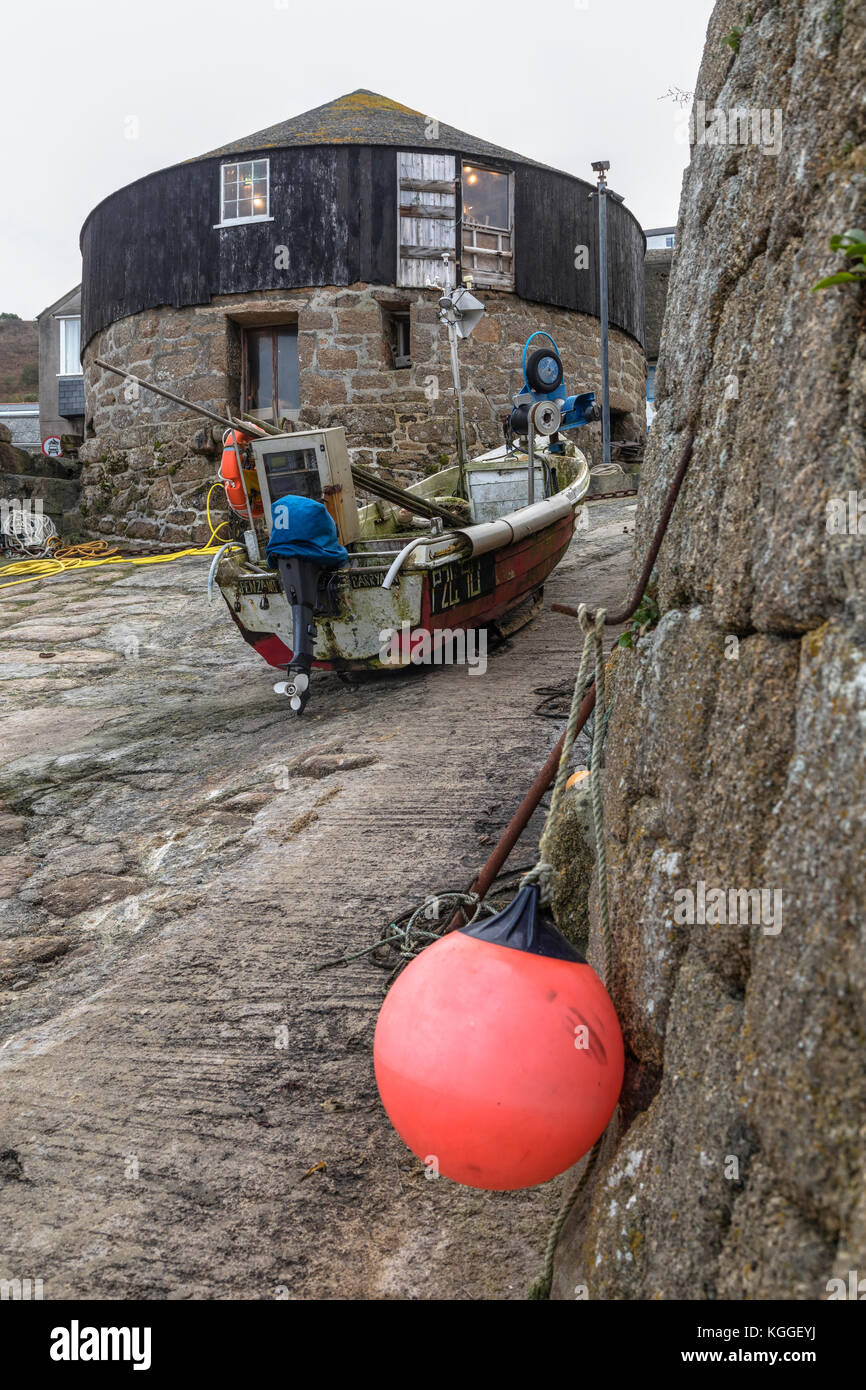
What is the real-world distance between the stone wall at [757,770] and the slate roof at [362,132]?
13.9m

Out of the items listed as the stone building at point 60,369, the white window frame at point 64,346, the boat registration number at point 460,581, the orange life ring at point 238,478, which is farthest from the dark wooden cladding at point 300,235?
the white window frame at point 64,346

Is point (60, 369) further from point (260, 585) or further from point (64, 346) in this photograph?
point (260, 585)

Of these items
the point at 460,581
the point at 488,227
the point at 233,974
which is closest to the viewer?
the point at 233,974

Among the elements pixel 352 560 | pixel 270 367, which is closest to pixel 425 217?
pixel 270 367

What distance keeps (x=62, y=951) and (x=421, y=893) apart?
4.90 feet

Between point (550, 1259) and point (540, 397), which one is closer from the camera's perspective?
point (550, 1259)

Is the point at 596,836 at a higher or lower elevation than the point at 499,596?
lower

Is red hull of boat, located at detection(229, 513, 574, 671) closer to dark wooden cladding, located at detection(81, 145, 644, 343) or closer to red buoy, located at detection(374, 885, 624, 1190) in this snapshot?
red buoy, located at detection(374, 885, 624, 1190)

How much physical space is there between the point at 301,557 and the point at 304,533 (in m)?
0.16

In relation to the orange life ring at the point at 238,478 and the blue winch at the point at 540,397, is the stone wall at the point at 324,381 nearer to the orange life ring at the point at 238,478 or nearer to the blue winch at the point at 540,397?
the blue winch at the point at 540,397

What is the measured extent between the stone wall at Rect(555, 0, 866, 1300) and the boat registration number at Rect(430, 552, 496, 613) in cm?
428

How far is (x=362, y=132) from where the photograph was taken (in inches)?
607

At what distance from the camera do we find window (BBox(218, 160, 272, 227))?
1502cm
